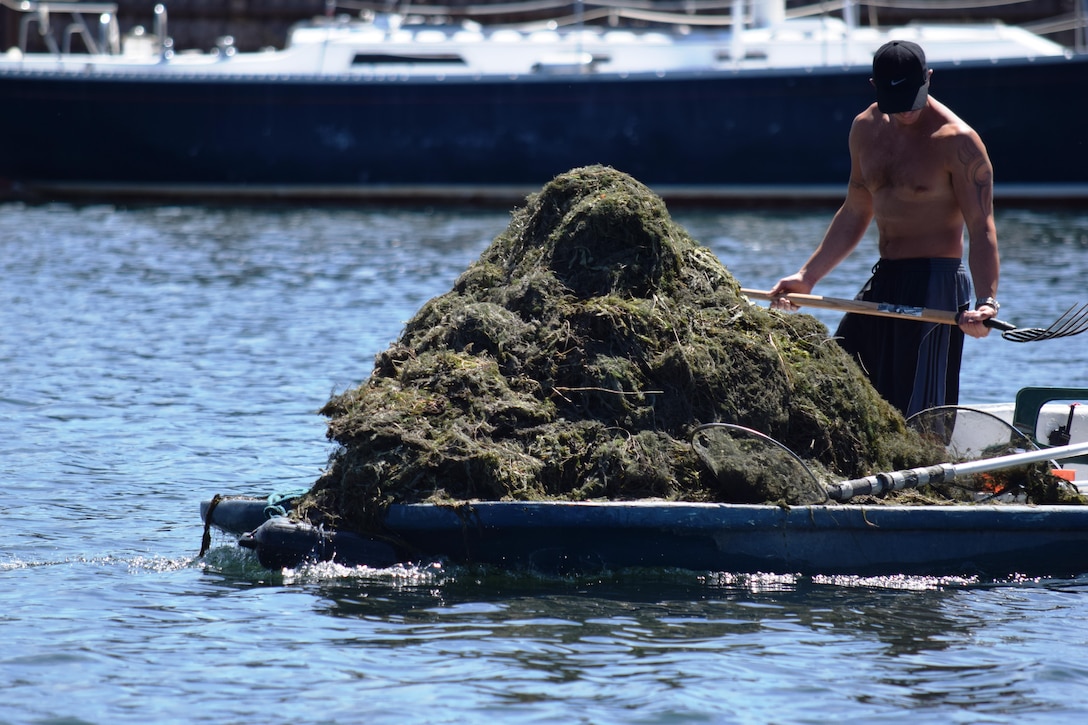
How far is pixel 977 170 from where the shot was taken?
7.22 meters

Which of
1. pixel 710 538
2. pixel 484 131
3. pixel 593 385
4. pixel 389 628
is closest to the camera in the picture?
pixel 389 628

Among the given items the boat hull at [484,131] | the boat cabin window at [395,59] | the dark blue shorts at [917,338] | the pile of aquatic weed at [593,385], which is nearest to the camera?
the pile of aquatic weed at [593,385]

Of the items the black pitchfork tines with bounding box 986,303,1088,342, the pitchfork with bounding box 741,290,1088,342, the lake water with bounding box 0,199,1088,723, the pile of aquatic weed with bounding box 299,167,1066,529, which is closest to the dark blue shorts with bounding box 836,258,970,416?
the pitchfork with bounding box 741,290,1088,342

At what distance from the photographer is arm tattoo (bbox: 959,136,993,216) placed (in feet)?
23.7

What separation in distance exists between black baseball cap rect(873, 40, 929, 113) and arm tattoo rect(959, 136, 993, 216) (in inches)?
11.8

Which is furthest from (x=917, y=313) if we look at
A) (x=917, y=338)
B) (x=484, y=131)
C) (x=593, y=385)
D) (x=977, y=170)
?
(x=484, y=131)

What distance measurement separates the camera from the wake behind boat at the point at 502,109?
25312mm

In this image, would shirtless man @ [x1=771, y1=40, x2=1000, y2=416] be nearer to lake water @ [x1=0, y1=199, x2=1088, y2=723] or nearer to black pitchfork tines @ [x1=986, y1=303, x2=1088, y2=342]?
black pitchfork tines @ [x1=986, y1=303, x2=1088, y2=342]

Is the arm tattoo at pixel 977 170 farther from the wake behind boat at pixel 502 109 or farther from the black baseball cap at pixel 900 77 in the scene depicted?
the wake behind boat at pixel 502 109

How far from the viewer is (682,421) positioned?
6707 millimetres

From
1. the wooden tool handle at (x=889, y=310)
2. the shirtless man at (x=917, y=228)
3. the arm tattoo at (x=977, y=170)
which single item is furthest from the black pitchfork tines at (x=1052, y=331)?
the arm tattoo at (x=977, y=170)

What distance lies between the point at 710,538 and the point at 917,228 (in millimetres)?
2103

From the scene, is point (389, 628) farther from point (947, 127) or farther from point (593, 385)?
point (947, 127)

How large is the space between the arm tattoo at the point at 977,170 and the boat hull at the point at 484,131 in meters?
18.3
